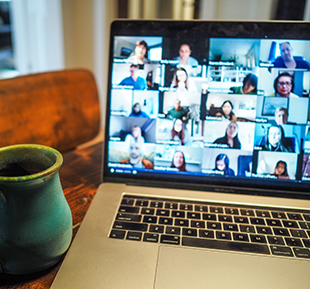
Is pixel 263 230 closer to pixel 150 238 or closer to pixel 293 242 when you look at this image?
pixel 293 242

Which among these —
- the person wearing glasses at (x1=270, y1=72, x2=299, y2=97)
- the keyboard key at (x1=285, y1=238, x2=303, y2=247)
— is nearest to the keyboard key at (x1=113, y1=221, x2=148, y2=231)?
the keyboard key at (x1=285, y1=238, x2=303, y2=247)

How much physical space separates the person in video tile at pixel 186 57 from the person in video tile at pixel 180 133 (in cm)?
11

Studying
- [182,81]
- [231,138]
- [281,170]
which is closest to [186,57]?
[182,81]

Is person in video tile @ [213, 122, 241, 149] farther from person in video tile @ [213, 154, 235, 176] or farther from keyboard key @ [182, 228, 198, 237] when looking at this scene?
keyboard key @ [182, 228, 198, 237]

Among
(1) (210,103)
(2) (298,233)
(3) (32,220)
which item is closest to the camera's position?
(3) (32,220)

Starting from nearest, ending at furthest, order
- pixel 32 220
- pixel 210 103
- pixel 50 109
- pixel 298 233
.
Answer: pixel 32 220
pixel 298 233
pixel 210 103
pixel 50 109

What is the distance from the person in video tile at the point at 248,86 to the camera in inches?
20.9

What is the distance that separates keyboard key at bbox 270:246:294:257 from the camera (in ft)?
1.33

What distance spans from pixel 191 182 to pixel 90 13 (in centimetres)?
179

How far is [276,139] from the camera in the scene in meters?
0.54

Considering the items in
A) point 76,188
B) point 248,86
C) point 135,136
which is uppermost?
point 248,86

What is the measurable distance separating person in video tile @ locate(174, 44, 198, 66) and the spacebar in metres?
0.31

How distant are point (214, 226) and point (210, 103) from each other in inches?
8.8

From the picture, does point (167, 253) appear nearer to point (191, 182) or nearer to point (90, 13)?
point (191, 182)
